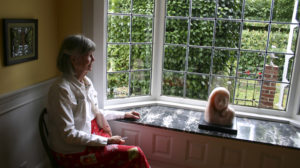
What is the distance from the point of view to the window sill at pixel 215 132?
2.30 meters

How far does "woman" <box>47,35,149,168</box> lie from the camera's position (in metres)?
1.82

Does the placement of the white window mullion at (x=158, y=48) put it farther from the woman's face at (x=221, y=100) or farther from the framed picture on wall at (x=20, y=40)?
the framed picture on wall at (x=20, y=40)

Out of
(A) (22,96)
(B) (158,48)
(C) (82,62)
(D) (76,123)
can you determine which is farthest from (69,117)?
(B) (158,48)

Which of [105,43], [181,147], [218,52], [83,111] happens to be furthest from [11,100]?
[218,52]

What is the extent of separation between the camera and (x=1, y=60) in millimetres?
1851

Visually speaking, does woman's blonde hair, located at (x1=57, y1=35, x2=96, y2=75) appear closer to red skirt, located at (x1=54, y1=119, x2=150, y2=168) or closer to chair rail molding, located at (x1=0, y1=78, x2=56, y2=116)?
chair rail molding, located at (x1=0, y1=78, x2=56, y2=116)

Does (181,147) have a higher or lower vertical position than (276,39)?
lower

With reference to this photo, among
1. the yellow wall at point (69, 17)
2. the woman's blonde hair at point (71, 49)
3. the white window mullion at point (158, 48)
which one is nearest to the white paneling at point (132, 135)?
the white window mullion at point (158, 48)

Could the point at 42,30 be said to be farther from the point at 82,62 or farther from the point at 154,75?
the point at 154,75

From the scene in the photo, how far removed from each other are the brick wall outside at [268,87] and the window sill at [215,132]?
149mm

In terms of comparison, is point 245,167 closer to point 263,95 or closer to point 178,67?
point 263,95

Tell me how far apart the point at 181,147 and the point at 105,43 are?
1.24 metres

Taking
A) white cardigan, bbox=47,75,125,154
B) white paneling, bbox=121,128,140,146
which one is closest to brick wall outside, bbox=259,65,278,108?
white paneling, bbox=121,128,140,146

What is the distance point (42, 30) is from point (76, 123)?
0.91m
